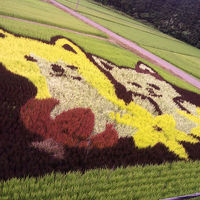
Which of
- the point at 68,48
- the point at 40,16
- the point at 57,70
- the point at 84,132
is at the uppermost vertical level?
the point at 40,16

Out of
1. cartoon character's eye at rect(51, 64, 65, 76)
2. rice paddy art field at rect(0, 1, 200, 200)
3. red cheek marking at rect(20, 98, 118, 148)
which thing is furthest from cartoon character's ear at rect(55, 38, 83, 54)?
red cheek marking at rect(20, 98, 118, 148)

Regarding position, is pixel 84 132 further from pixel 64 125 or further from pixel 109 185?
pixel 109 185

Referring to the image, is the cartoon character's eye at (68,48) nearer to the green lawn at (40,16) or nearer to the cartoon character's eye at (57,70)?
the cartoon character's eye at (57,70)

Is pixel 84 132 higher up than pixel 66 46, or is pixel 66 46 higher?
pixel 66 46

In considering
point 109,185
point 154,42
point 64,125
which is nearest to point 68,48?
point 64,125

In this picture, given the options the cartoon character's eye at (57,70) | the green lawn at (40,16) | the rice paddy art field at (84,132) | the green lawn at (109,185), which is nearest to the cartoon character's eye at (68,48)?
the rice paddy art field at (84,132)

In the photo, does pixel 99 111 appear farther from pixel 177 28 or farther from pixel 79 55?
pixel 177 28

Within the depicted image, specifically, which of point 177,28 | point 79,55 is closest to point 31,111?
point 79,55

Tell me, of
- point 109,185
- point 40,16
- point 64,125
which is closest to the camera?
point 109,185
